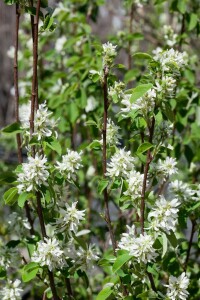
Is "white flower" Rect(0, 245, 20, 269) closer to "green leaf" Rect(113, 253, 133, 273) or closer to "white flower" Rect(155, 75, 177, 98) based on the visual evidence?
"green leaf" Rect(113, 253, 133, 273)

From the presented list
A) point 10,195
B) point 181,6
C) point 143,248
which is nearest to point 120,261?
point 143,248

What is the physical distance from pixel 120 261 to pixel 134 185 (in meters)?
0.23

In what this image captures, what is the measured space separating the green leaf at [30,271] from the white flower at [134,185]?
358mm

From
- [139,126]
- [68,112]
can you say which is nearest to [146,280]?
[139,126]

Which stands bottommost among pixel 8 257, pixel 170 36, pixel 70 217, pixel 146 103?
pixel 8 257

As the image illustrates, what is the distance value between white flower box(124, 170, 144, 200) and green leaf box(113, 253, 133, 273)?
0.60ft

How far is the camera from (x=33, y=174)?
5.59 feet

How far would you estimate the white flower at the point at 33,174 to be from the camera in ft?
5.59

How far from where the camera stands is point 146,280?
1925 millimetres

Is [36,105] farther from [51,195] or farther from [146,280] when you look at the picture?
[146,280]

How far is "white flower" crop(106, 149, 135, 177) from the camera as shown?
5.86 feet

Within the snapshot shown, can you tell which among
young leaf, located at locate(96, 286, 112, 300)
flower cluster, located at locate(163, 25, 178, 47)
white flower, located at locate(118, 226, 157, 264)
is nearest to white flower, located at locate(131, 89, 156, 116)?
white flower, located at locate(118, 226, 157, 264)

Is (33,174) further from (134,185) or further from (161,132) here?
(161,132)

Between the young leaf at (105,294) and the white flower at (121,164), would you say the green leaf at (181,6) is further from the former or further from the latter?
the young leaf at (105,294)
